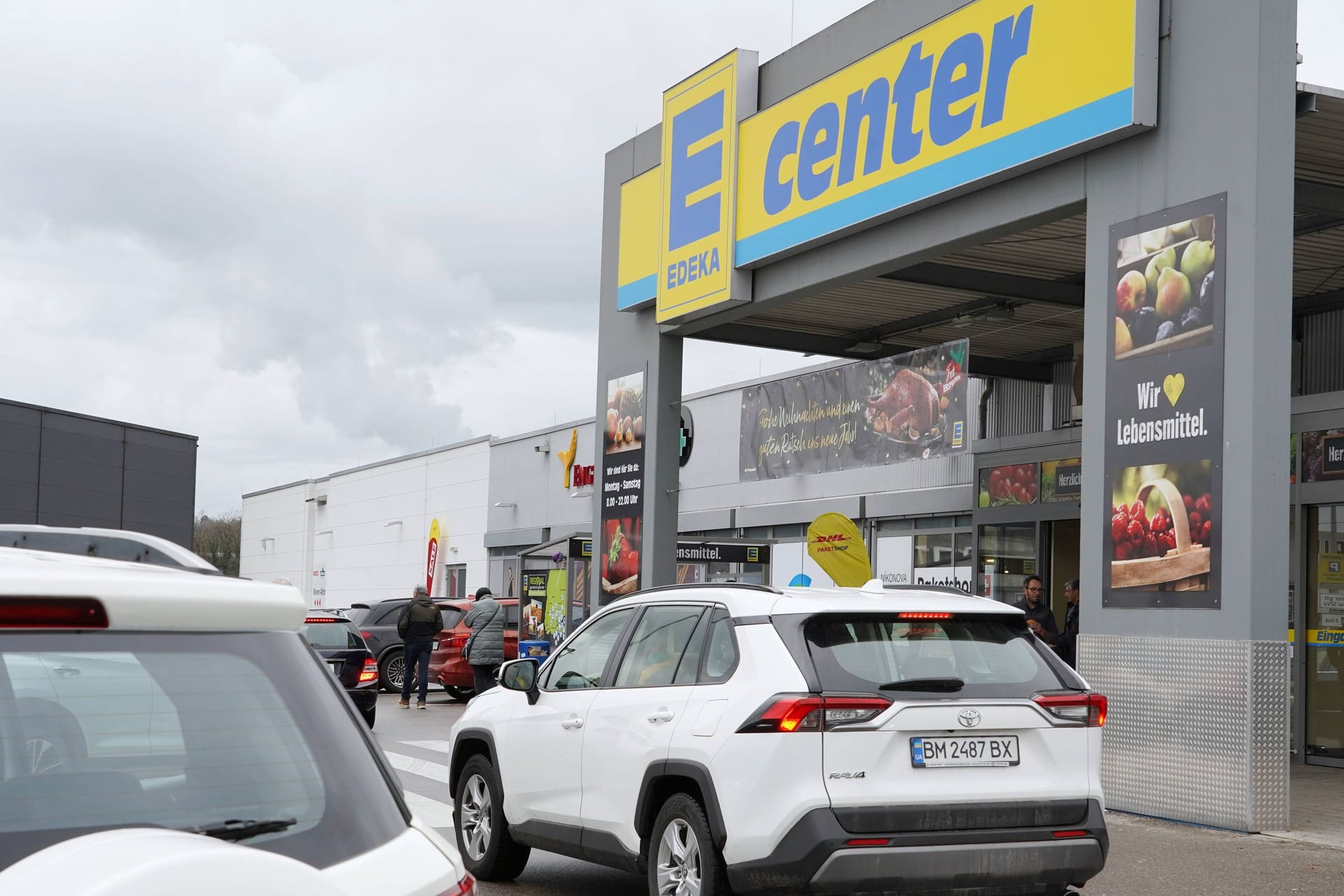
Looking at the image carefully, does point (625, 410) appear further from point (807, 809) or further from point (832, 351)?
point (807, 809)

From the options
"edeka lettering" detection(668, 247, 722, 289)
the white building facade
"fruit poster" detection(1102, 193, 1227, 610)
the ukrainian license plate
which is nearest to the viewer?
the ukrainian license plate

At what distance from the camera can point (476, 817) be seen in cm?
850

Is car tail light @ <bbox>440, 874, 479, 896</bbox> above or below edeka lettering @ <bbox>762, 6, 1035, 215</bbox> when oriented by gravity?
below

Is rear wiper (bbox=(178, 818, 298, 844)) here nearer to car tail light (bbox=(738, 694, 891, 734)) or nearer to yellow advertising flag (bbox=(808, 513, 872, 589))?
car tail light (bbox=(738, 694, 891, 734))

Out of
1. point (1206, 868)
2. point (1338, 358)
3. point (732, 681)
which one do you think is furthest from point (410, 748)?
point (1338, 358)

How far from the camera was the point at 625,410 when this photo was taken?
20406mm

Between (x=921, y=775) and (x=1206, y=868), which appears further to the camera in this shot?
(x=1206, y=868)

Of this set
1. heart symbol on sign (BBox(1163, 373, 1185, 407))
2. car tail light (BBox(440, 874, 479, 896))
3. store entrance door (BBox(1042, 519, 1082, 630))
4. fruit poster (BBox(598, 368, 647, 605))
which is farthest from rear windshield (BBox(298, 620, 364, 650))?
car tail light (BBox(440, 874, 479, 896))

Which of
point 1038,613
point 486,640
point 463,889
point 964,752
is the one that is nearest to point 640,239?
point 486,640

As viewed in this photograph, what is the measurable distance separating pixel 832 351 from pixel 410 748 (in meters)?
8.69

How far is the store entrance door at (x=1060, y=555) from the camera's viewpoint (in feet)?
65.8

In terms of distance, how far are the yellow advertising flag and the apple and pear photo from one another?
5606mm

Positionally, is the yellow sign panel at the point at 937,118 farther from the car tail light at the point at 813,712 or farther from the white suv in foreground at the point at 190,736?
the white suv in foreground at the point at 190,736

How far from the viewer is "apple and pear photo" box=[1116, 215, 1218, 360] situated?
11.4m
